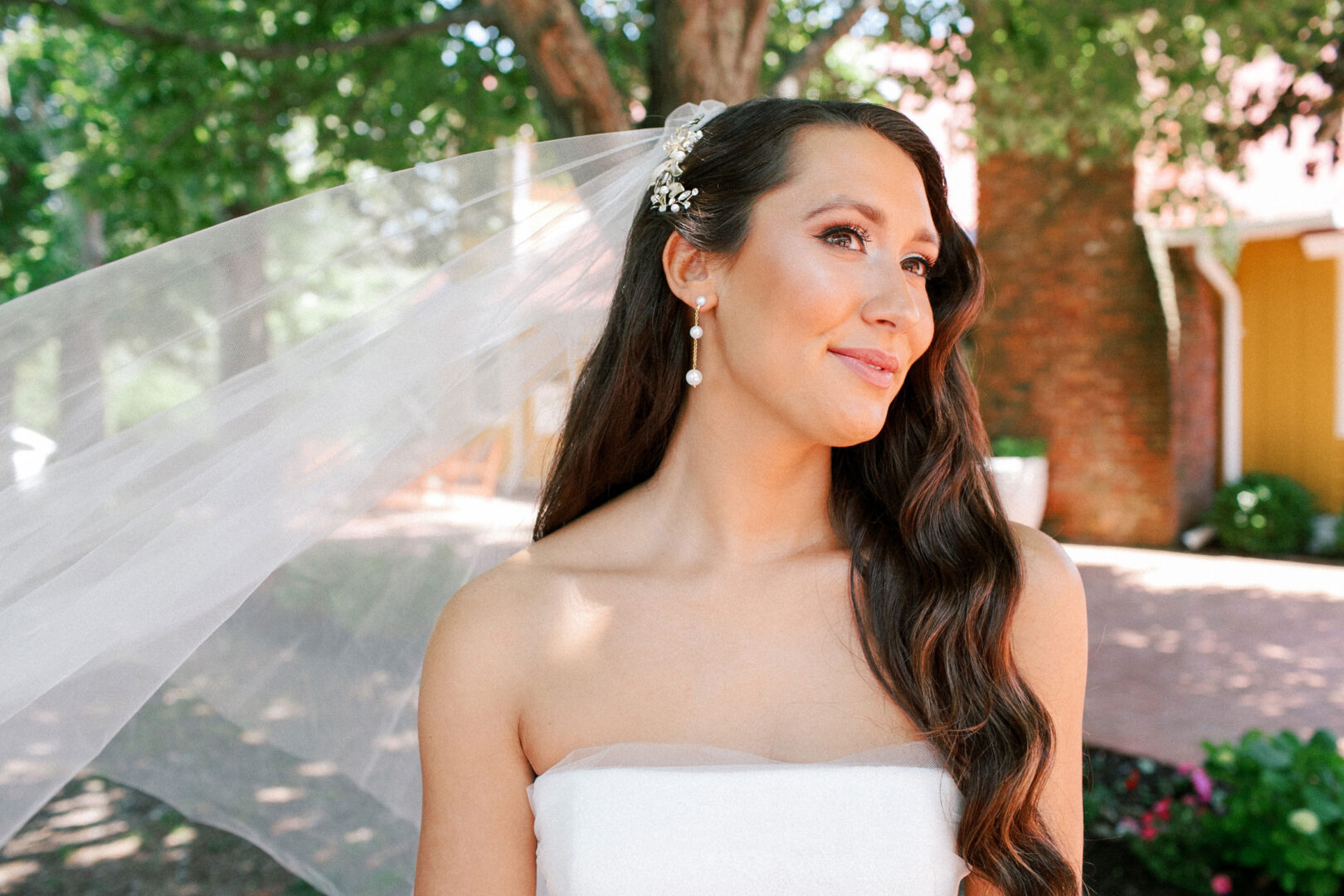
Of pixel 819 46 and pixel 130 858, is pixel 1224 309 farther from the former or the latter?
pixel 130 858

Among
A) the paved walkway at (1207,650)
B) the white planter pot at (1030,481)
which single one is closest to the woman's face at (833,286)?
the paved walkway at (1207,650)

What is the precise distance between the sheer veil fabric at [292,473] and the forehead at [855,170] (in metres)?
0.47

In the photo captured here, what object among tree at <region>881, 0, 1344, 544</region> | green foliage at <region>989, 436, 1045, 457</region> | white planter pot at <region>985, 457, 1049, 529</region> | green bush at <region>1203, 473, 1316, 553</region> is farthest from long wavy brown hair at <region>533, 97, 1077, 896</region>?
green bush at <region>1203, 473, 1316, 553</region>

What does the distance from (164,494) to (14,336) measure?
0.45 m

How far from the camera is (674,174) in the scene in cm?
207

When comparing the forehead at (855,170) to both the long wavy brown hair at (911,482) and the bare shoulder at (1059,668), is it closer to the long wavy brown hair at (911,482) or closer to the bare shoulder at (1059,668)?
the long wavy brown hair at (911,482)

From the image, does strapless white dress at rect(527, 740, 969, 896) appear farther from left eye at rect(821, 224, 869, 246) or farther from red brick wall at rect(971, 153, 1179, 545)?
red brick wall at rect(971, 153, 1179, 545)

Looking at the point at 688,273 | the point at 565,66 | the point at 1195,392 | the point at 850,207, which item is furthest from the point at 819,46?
the point at 1195,392

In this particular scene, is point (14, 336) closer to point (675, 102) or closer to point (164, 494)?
point (164, 494)

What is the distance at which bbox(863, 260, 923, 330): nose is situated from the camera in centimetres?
175

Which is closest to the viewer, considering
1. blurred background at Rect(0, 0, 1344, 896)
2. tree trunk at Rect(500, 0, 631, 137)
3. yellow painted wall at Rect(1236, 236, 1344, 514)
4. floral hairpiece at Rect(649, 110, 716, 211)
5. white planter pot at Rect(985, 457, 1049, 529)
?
floral hairpiece at Rect(649, 110, 716, 211)

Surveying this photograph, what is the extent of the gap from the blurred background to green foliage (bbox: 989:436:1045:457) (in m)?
0.74

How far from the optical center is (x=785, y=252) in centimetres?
179

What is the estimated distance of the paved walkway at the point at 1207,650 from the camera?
5863 millimetres
